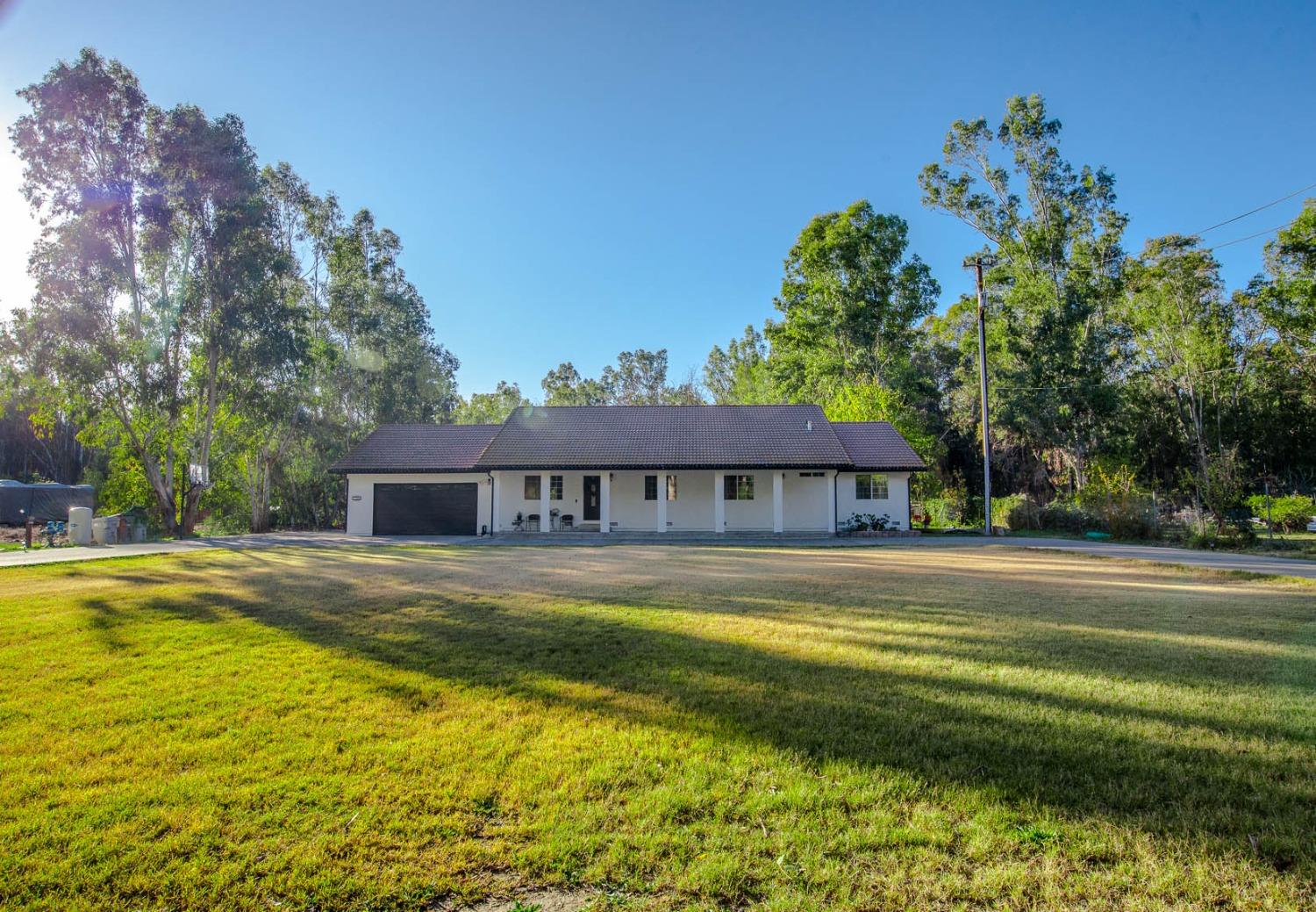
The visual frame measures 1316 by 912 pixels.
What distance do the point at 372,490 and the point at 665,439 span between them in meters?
11.7

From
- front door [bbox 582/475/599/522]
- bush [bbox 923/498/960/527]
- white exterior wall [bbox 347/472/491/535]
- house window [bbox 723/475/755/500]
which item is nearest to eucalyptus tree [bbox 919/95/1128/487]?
bush [bbox 923/498/960/527]

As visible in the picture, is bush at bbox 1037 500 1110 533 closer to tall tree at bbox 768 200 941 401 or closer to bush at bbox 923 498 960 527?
bush at bbox 923 498 960 527

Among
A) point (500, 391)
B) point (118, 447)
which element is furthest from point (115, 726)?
point (500, 391)

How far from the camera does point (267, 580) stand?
33.7ft

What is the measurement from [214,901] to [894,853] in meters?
2.45

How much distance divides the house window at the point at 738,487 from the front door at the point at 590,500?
5.00 m

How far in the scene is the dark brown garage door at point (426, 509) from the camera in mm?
24297

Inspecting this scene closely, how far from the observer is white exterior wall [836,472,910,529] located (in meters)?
23.7

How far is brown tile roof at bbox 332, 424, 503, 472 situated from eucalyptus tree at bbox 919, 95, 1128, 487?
2461cm

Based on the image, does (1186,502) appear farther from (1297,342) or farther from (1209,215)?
(1209,215)

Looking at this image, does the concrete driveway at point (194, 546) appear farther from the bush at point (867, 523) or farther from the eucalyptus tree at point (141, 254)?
the bush at point (867, 523)

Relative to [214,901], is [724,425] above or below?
above

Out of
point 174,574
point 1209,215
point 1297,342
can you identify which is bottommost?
point 174,574

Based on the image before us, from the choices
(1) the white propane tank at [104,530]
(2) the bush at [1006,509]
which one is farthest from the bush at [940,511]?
(1) the white propane tank at [104,530]
